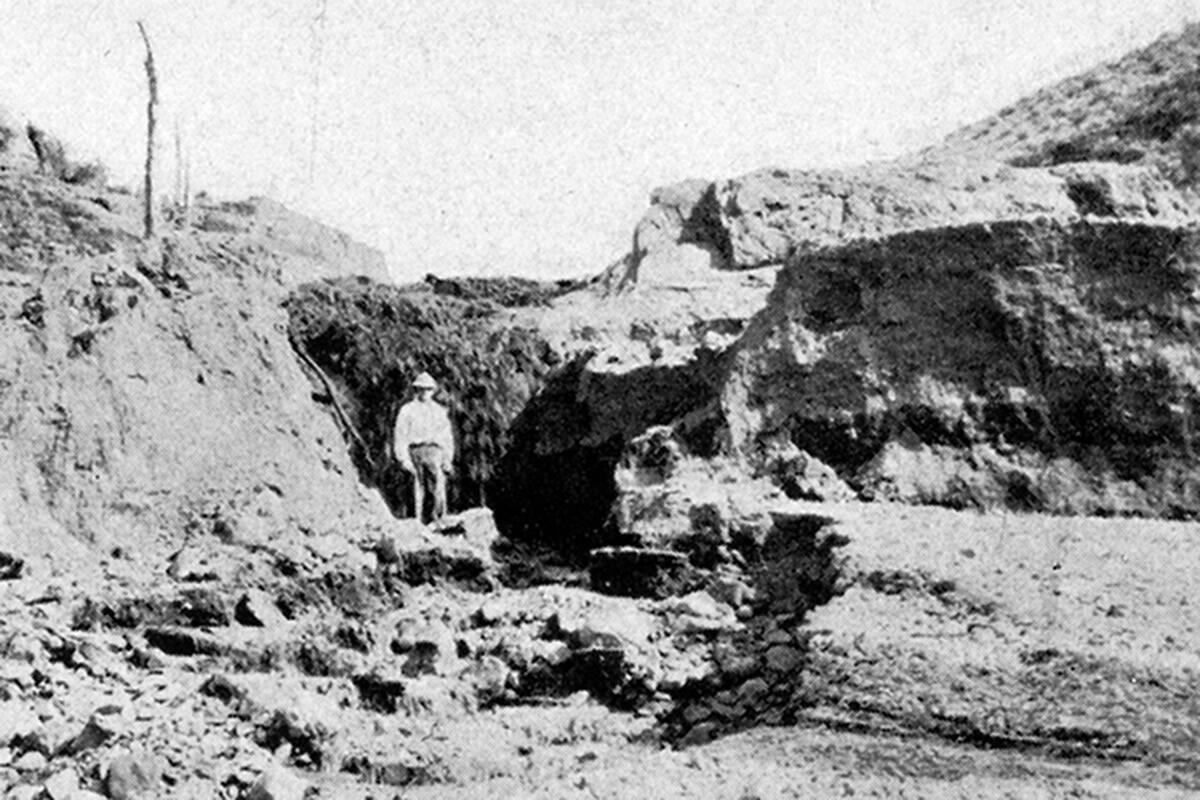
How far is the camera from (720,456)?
12.9 m

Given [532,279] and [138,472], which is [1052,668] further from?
[532,279]

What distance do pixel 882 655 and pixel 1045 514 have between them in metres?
3.24

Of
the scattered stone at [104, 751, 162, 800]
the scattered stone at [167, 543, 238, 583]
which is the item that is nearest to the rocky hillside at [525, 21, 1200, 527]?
the scattered stone at [167, 543, 238, 583]

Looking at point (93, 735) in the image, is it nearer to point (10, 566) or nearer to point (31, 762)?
point (31, 762)

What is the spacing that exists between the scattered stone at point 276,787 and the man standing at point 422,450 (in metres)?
8.00

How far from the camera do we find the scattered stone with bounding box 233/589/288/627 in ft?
35.8

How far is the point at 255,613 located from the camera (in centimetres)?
1091

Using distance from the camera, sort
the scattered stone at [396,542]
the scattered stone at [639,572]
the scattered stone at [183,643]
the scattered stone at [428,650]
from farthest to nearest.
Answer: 1. the scattered stone at [396,542]
2. the scattered stone at [639,572]
3. the scattered stone at [183,643]
4. the scattered stone at [428,650]

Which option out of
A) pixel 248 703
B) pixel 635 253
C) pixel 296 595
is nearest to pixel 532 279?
pixel 635 253

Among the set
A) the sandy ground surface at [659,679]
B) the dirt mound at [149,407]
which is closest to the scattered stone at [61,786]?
the sandy ground surface at [659,679]

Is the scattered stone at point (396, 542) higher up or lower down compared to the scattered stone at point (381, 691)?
higher up

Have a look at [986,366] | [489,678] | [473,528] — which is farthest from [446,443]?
[986,366]

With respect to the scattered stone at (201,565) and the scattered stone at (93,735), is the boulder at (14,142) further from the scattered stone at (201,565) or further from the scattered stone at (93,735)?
the scattered stone at (93,735)

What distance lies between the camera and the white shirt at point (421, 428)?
15953mm
